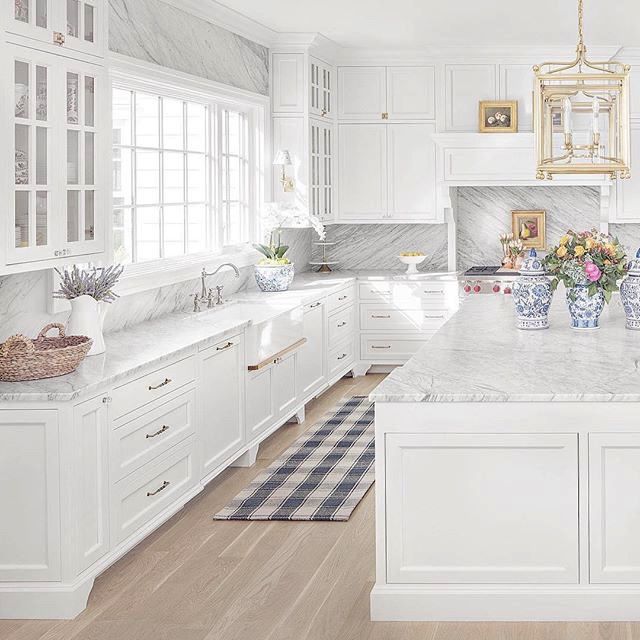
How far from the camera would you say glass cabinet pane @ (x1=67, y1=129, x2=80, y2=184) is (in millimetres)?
4051

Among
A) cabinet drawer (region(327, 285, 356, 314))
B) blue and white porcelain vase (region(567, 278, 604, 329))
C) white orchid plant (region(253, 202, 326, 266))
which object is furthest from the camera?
cabinet drawer (region(327, 285, 356, 314))

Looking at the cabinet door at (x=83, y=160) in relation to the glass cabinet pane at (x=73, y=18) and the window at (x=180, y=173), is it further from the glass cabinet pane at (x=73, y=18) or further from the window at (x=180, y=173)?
the window at (x=180, y=173)

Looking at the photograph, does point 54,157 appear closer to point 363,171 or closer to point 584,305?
point 584,305

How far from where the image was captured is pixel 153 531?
15.2ft

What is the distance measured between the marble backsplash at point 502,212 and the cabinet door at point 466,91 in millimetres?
724

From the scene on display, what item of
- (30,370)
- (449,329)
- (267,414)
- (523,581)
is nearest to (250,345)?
(267,414)

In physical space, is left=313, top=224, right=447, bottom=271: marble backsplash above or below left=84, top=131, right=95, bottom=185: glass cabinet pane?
below

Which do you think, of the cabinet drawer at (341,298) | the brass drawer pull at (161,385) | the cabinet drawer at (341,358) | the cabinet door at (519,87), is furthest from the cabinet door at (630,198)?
the brass drawer pull at (161,385)

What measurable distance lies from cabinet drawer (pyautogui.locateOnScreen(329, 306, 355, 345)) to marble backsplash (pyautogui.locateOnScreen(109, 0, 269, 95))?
5.63 feet

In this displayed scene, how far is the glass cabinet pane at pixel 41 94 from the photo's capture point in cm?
380

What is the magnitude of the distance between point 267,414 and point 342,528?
1.60 m

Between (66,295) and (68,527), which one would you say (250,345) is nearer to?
(66,295)

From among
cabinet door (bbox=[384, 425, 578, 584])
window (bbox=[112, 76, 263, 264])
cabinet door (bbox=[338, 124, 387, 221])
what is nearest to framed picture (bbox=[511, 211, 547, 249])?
cabinet door (bbox=[338, 124, 387, 221])

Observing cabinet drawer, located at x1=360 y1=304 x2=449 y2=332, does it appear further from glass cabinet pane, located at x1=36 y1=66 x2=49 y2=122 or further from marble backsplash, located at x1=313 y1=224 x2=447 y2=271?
glass cabinet pane, located at x1=36 y1=66 x2=49 y2=122
